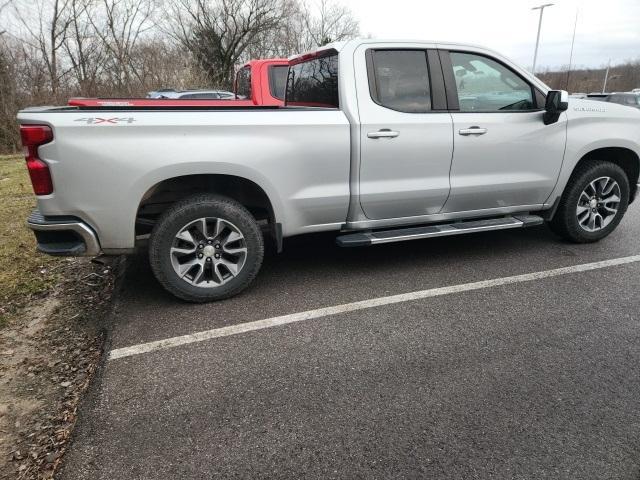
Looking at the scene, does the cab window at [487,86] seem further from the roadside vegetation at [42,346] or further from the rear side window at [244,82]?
the rear side window at [244,82]

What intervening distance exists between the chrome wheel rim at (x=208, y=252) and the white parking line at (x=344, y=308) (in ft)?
1.70

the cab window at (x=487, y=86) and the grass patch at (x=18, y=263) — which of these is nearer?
the grass patch at (x=18, y=263)

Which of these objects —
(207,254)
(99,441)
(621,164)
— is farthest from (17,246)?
(621,164)

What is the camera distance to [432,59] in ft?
13.6

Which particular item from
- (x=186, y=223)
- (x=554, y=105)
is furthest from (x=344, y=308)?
(x=554, y=105)

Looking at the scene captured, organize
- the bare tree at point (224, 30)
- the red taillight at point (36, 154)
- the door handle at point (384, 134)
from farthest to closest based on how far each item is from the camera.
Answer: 1. the bare tree at point (224, 30)
2. the door handle at point (384, 134)
3. the red taillight at point (36, 154)

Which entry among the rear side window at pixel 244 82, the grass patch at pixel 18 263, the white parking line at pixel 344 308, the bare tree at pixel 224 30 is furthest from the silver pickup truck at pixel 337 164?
the bare tree at pixel 224 30

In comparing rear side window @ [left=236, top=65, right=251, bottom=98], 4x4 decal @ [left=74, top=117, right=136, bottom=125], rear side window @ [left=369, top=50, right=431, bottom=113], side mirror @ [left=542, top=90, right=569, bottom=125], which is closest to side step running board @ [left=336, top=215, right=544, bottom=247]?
side mirror @ [left=542, top=90, right=569, bottom=125]

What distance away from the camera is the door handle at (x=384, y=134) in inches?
151

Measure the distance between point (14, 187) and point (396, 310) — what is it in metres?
7.64

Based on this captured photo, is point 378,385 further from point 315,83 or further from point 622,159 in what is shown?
point 622,159

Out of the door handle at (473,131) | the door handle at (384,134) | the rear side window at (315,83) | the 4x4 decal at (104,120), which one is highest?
the rear side window at (315,83)

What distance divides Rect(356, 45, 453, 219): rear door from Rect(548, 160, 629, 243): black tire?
151cm

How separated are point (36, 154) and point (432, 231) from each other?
312cm
